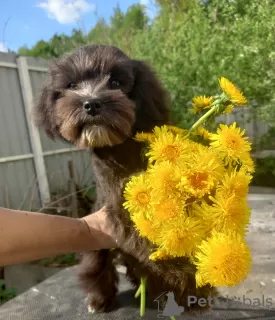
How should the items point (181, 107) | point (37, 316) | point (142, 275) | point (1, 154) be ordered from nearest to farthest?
point (142, 275), point (37, 316), point (1, 154), point (181, 107)

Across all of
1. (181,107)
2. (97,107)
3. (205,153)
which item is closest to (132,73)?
(97,107)

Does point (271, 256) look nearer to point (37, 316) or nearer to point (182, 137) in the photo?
point (37, 316)

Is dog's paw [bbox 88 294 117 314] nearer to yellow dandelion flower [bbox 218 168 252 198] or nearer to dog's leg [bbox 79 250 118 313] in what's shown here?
dog's leg [bbox 79 250 118 313]

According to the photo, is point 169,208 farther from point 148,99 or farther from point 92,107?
point 148,99

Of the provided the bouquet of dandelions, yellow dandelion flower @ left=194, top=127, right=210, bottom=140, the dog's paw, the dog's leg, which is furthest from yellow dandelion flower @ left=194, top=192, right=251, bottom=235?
the dog's paw

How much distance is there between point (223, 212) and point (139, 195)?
7.7 inches

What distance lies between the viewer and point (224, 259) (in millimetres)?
790

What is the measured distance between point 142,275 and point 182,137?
0.49 meters

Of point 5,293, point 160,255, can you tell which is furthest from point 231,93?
point 5,293

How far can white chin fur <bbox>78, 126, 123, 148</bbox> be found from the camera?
1272 millimetres

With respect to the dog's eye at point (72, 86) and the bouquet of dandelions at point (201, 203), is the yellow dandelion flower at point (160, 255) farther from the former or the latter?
the dog's eye at point (72, 86)

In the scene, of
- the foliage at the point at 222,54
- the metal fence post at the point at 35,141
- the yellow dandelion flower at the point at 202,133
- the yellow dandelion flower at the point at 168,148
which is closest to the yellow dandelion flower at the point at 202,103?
the yellow dandelion flower at the point at 202,133

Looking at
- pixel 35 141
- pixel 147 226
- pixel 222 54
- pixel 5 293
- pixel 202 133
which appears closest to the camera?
pixel 147 226

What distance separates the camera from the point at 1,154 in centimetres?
409
